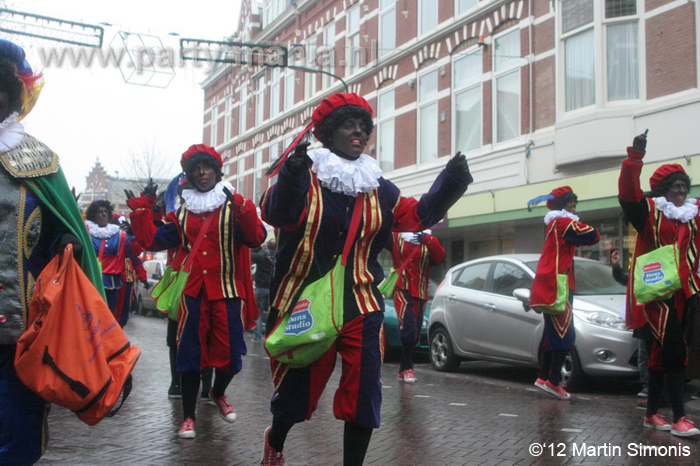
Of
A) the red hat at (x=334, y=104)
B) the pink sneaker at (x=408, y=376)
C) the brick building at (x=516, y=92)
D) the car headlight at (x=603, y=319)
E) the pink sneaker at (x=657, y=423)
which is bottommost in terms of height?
the pink sneaker at (x=408, y=376)

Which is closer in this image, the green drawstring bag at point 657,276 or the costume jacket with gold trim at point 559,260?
A: the green drawstring bag at point 657,276

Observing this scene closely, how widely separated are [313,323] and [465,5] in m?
17.3

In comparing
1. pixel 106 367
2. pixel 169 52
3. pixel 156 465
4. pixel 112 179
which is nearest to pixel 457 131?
pixel 169 52

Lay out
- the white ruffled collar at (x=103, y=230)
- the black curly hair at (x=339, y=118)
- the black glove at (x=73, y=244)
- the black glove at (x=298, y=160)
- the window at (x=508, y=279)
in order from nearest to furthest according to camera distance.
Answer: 1. the black glove at (x=73, y=244)
2. the black glove at (x=298, y=160)
3. the black curly hair at (x=339, y=118)
4. the window at (x=508, y=279)
5. the white ruffled collar at (x=103, y=230)

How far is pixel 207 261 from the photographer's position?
571 cm

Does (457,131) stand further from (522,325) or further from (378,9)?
(522,325)

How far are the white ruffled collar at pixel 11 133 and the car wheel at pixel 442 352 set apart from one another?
7.74 metres

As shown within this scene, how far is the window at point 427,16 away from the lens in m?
20.6

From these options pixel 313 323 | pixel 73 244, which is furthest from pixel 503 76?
pixel 73 244

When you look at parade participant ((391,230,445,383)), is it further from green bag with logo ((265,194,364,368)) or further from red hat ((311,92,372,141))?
green bag with logo ((265,194,364,368))

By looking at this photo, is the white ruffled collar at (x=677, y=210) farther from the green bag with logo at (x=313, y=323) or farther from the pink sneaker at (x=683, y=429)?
the green bag with logo at (x=313, y=323)

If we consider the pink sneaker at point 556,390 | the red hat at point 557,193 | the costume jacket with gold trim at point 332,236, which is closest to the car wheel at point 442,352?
the pink sneaker at point 556,390

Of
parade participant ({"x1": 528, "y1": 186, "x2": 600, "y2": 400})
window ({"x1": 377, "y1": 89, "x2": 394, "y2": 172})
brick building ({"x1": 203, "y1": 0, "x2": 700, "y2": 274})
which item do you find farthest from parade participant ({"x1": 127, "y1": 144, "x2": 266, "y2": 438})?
window ({"x1": 377, "y1": 89, "x2": 394, "y2": 172})

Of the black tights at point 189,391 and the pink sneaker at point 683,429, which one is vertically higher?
the black tights at point 189,391
